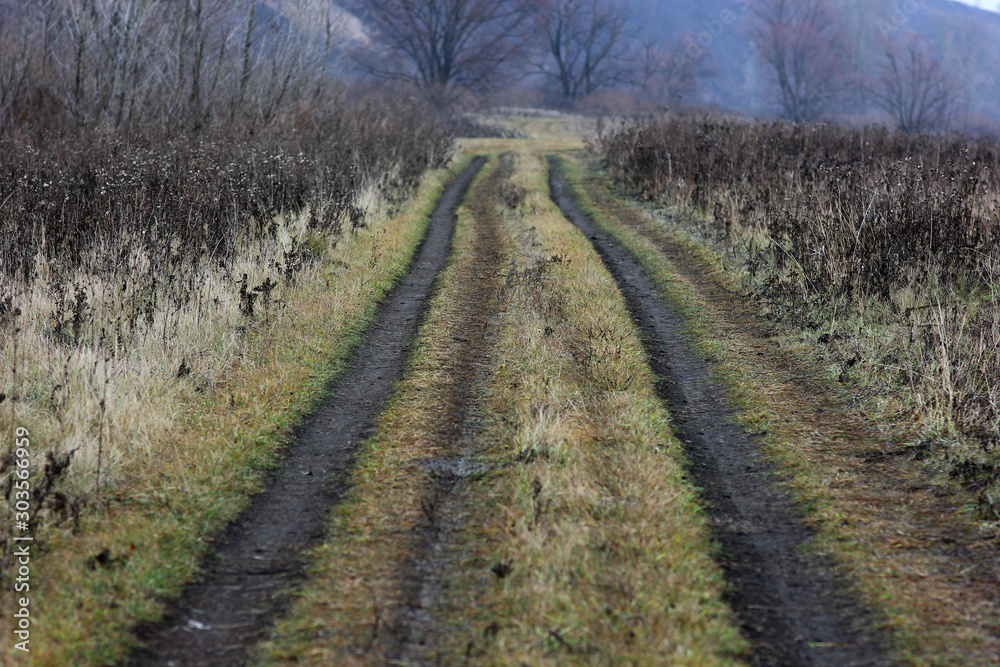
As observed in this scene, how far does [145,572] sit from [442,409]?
237cm

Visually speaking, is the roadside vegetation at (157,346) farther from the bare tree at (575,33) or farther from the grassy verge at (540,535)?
the bare tree at (575,33)

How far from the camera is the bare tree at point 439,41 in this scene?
49969 mm

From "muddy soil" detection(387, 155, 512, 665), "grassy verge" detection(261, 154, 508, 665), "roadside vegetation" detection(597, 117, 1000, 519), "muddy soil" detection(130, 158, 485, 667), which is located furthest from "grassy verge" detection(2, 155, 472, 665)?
"roadside vegetation" detection(597, 117, 1000, 519)

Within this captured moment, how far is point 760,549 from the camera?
3.55m

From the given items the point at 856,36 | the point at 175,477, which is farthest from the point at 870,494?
the point at 856,36

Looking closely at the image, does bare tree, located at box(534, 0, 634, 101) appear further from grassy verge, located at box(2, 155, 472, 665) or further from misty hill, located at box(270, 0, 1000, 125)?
grassy verge, located at box(2, 155, 472, 665)

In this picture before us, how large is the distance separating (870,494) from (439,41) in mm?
54059

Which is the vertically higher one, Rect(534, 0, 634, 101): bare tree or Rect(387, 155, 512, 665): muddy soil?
Rect(534, 0, 634, 101): bare tree

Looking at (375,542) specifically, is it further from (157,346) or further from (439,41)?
(439,41)

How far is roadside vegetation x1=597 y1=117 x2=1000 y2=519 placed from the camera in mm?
4691

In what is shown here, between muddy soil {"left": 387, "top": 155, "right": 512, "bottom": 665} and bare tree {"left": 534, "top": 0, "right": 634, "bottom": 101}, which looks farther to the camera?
bare tree {"left": 534, "top": 0, "right": 634, "bottom": 101}

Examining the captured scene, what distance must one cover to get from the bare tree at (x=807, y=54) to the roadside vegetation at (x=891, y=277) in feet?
181

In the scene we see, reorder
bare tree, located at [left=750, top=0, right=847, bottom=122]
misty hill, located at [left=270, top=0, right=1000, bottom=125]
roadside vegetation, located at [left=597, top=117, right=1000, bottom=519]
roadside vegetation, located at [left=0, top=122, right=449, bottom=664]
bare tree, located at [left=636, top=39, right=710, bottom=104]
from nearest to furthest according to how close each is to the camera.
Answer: roadside vegetation, located at [left=0, top=122, right=449, bottom=664] < roadside vegetation, located at [left=597, top=117, right=1000, bottom=519] < bare tree, located at [left=750, top=0, right=847, bottom=122] < misty hill, located at [left=270, top=0, right=1000, bottom=125] < bare tree, located at [left=636, top=39, right=710, bottom=104]

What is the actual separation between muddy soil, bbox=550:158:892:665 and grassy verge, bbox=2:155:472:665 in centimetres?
268
